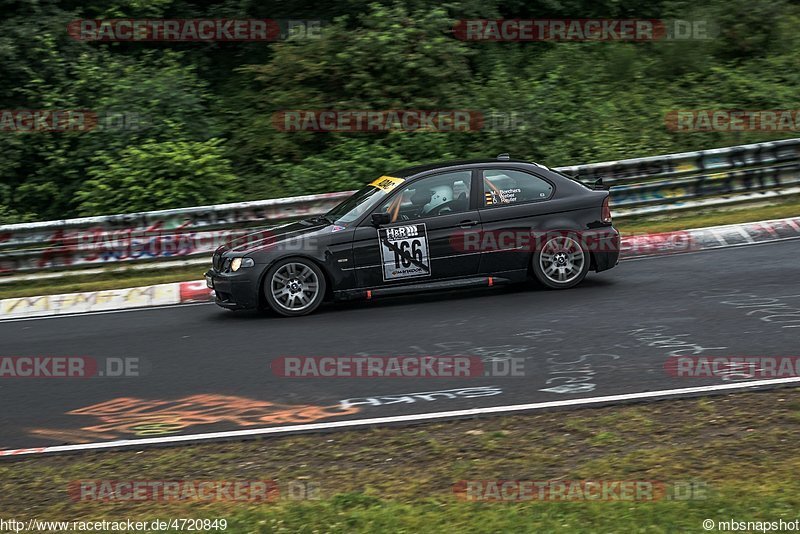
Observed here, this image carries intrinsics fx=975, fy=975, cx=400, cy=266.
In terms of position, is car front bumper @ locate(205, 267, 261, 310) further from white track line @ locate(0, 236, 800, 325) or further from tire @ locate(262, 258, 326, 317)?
white track line @ locate(0, 236, 800, 325)

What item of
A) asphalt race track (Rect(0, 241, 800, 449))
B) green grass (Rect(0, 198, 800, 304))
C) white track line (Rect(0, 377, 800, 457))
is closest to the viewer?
white track line (Rect(0, 377, 800, 457))

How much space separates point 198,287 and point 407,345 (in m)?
4.58

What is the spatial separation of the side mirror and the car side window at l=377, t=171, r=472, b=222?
0.14ft

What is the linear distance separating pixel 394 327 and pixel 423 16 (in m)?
9.90

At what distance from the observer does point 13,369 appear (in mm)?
9406

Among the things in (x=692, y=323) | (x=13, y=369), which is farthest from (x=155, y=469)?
(x=692, y=323)

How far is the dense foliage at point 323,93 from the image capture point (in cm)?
1656

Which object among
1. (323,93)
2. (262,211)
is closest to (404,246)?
(262,211)

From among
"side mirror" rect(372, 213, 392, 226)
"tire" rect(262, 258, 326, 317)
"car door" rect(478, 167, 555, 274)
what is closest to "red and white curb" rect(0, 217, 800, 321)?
"tire" rect(262, 258, 326, 317)

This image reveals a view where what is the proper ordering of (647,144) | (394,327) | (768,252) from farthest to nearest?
(647,144) → (768,252) → (394,327)

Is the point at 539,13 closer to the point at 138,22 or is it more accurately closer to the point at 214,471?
the point at 138,22

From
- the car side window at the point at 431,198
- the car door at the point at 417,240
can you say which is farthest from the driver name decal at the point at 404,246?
the car side window at the point at 431,198

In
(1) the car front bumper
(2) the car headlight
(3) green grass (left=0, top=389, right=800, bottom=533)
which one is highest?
(2) the car headlight

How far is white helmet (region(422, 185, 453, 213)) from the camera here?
426 inches
